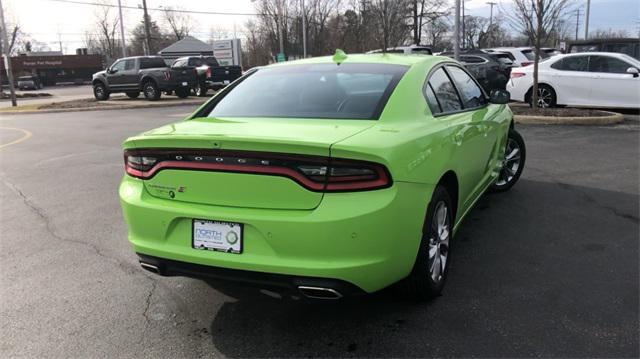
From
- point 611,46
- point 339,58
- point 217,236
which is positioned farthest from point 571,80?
point 217,236

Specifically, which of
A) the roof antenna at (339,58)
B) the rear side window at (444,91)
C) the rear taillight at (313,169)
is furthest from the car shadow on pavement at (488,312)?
the roof antenna at (339,58)

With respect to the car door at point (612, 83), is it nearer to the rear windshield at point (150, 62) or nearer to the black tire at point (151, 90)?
the black tire at point (151, 90)

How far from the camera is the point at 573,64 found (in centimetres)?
1257

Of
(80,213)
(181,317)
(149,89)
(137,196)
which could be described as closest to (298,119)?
(137,196)

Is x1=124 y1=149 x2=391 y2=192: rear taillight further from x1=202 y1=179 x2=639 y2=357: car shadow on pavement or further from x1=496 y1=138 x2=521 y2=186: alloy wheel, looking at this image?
x1=496 y1=138 x2=521 y2=186: alloy wheel

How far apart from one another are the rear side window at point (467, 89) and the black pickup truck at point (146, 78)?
1885cm

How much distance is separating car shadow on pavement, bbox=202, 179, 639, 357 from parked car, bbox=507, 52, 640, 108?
8.90 m

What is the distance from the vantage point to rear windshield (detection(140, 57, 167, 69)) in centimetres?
2275

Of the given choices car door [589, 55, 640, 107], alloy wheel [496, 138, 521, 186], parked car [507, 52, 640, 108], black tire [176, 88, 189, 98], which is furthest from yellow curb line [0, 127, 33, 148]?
car door [589, 55, 640, 107]

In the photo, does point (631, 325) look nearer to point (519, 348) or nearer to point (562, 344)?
point (562, 344)

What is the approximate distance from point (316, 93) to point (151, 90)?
2018 centimetres

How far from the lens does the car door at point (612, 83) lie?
12.0 metres

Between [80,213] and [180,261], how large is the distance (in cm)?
324

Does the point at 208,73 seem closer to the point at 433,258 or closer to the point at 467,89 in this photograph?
the point at 467,89
